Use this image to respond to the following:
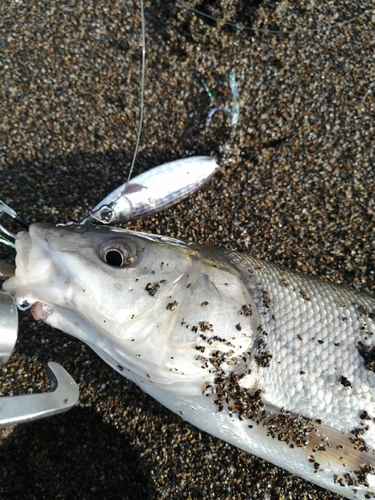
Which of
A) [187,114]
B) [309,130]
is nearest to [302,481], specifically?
[309,130]

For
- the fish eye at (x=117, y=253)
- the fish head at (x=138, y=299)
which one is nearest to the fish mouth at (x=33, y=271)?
the fish head at (x=138, y=299)

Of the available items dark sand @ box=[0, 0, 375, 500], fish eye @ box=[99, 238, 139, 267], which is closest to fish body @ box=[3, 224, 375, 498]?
fish eye @ box=[99, 238, 139, 267]

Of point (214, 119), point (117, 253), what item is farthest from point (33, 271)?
point (214, 119)

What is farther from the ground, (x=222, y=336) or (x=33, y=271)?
(x=33, y=271)

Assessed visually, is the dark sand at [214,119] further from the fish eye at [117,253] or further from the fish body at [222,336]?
the fish eye at [117,253]

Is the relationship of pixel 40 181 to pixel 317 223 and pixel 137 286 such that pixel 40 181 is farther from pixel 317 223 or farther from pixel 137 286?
pixel 317 223

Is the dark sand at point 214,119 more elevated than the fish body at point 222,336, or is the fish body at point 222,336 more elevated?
the dark sand at point 214,119

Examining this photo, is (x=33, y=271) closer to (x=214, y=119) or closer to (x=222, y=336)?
(x=222, y=336)
